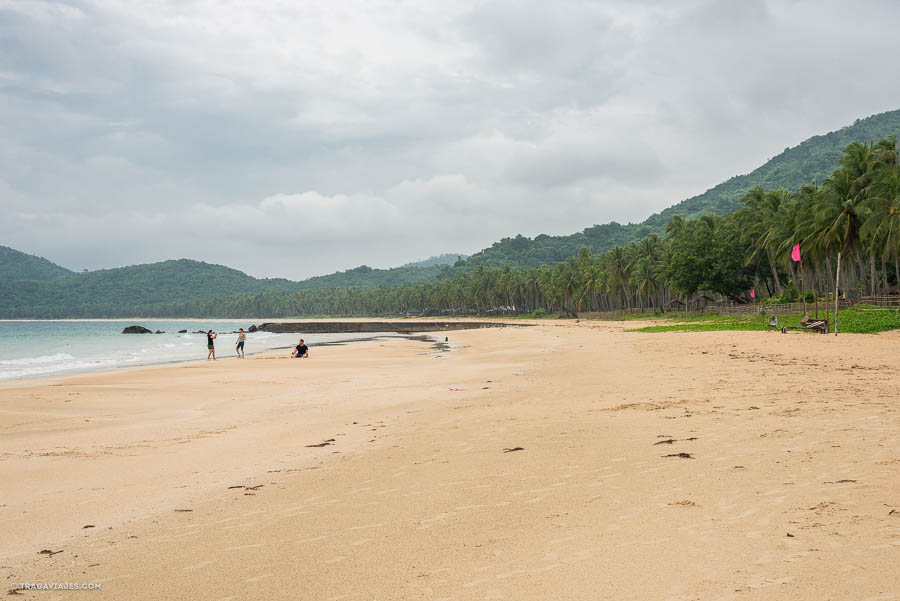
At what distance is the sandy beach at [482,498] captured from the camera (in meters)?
4.02

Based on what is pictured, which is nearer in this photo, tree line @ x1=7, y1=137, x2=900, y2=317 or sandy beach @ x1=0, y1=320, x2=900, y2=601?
sandy beach @ x1=0, y1=320, x2=900, y2=601

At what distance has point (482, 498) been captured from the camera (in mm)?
5961

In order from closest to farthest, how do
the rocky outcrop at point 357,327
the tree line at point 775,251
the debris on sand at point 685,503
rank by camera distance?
1. the debris on sand at point 685,503
2. the tree line at point 775,251
3. the rocky outcrop at point 357,327

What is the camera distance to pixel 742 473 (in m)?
6.12

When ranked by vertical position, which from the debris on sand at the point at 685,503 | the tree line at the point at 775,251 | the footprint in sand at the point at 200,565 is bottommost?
the footprint in sand at the point at 200,565

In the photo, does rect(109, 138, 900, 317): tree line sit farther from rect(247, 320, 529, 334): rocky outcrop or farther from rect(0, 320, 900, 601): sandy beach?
rect(0, 320, 900, 601): sandy beach

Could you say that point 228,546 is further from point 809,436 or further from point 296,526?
point 809,436

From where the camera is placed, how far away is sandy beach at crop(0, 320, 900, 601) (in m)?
4.02

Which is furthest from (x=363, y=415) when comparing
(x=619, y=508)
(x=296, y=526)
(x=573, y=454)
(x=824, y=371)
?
(x=824, y=371)

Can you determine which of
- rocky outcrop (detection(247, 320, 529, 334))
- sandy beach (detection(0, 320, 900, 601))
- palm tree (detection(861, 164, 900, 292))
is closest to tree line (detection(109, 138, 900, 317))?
palm tree (detection(861, 164, 900, 292))

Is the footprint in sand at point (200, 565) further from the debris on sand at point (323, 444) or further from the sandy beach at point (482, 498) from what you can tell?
the debris on sand at point (323, 444)

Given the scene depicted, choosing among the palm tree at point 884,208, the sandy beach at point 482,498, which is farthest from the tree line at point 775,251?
the sandy beach at point 482,498

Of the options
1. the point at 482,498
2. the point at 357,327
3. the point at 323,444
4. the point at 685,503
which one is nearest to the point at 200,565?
the point at 482,498

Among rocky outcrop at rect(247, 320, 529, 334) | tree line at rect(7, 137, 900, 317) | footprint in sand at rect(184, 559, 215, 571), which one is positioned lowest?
rocky outcrop at rect(247, 320, 529, 334)
